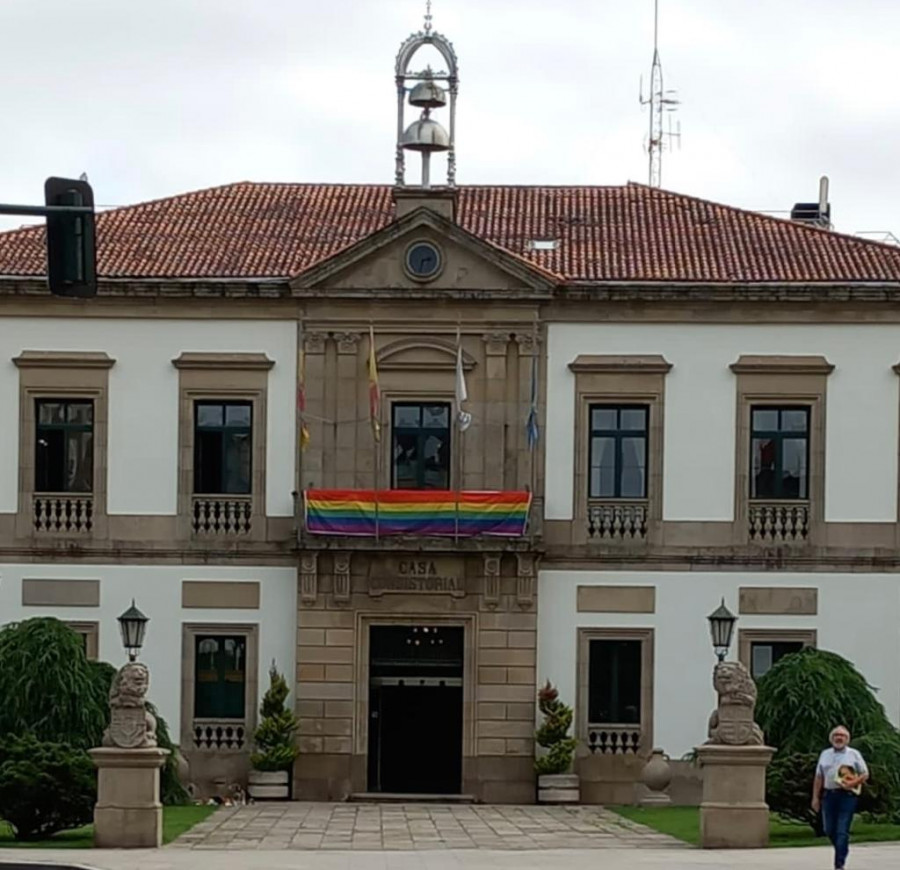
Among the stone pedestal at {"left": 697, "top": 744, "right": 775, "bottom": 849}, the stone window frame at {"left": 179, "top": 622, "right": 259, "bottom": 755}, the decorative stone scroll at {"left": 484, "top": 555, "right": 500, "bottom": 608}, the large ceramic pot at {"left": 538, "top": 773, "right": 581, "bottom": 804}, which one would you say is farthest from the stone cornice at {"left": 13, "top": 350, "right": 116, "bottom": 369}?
the stone pedestal at {"left": 697, "top": 744, "right": 775, "bottom": 849}

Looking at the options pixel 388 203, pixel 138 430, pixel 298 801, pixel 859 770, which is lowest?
pixel 298 801

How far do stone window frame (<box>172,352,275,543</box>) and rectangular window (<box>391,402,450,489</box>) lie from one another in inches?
87.0

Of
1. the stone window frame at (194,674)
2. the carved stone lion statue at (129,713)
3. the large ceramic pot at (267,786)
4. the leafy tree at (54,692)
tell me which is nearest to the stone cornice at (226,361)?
the stone window frame at (194,674)

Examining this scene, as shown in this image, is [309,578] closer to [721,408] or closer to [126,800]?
[721,408]

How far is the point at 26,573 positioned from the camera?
4269 centimetres

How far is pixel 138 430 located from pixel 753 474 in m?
10.2

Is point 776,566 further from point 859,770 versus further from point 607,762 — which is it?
point 859,770

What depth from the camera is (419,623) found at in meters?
42.3

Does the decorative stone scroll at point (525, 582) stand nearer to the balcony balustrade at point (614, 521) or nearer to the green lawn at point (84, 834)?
the balcony balustrade at point (614, 521)

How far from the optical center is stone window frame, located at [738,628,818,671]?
4241 cm

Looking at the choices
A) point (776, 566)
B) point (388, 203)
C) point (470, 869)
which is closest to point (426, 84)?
point (388, 203)

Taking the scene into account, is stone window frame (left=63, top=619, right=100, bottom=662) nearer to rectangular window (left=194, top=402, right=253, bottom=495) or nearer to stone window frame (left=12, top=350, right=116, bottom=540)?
stone window frame (left=12, top=350, right=116, bottom=540)

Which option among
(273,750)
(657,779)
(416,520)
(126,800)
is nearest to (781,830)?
(126,800)

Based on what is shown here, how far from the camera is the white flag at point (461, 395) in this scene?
1635 inches
